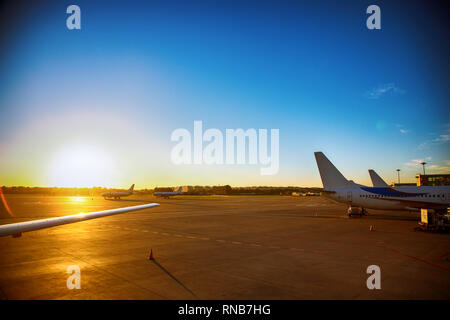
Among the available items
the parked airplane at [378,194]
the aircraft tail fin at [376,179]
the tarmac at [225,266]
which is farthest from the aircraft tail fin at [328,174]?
the aircraft tail fin at [376,179]

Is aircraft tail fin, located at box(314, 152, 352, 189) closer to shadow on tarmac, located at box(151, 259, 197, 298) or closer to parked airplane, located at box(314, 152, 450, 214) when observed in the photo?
parked airplane, located at box(314, 152, 450, 214)

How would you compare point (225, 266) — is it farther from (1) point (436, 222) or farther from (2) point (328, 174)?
(2) point (328, 174)

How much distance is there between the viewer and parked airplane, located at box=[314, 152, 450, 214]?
2697 cm

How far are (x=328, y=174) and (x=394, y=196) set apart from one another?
7.96 meters

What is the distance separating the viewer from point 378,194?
2961 cm

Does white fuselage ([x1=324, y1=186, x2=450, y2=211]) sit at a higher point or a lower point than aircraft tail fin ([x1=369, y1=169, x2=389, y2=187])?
lower

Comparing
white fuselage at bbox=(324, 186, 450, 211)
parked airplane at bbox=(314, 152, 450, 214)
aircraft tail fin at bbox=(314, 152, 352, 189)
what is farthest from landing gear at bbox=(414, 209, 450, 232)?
aircraft tail fin at bbox=(314, 152, 352, 189)

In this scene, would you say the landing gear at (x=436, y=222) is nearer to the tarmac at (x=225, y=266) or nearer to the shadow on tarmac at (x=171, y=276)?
the tarmac at (x=225, y=266)

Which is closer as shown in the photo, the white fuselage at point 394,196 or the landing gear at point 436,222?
the landing gear at point 436,222

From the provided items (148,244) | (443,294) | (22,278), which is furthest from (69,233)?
(443,294)

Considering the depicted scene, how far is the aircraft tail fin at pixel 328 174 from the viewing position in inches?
1284

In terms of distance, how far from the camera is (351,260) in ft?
38.2

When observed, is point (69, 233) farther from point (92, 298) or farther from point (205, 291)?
point (205, 291)
